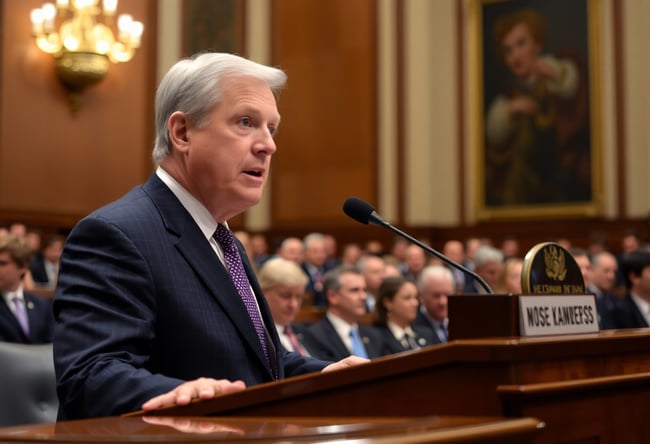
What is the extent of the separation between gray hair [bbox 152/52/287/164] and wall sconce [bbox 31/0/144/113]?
26.4 ft

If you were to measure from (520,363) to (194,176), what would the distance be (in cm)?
98

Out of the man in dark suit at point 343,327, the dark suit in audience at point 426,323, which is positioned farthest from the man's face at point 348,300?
the dark suit in audience at point 426,323

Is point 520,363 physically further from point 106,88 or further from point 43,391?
point 106,88

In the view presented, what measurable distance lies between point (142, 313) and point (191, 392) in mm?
367

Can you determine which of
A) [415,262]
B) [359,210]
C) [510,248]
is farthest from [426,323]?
[510,248]

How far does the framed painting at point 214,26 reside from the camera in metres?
12.6

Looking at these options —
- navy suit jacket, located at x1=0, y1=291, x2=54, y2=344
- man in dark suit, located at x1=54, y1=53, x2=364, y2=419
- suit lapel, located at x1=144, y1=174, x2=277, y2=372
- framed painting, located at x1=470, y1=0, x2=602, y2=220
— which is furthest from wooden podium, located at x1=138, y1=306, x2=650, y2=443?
framed painting, located at x1=470, y1=0, x2=602, y2=220

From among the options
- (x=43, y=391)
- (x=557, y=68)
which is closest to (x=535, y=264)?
(x=43, y=391)

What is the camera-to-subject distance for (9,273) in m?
6.08

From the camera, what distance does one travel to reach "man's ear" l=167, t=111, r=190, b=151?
2.16 meters

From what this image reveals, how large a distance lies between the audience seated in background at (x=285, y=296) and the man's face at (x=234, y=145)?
3.37 metres

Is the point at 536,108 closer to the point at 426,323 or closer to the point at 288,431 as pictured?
the point at 426,323

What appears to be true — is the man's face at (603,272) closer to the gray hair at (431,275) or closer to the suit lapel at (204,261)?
the gray hair at (431,275)

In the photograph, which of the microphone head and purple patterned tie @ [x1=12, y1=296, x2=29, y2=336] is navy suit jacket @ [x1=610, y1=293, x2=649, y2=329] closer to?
purple patterned tie @ [x1=12, y1=296, x2=29, y2=336]
